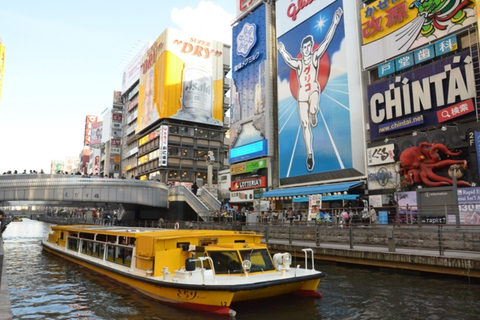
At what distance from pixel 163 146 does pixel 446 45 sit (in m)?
63.4

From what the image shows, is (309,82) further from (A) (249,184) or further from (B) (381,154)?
(A) (249,184)

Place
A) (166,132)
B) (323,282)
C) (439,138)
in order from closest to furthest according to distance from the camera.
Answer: (323,282), (439,138), (166,132)

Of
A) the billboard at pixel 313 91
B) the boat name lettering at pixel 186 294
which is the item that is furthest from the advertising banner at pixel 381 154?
the boat name lettering at pixel 186 294

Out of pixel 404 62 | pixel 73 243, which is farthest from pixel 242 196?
pixel 73 243

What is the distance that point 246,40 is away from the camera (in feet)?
212

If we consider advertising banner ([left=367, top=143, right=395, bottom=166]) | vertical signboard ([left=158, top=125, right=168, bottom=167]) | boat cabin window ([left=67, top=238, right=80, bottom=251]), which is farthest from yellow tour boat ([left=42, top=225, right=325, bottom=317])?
vertical signboard ([left=158, top=125, right=168, bottom=167])

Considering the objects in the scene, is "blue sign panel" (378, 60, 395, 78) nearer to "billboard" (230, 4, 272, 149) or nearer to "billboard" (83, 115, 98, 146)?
"billboard" (230, 4, 272, 149)

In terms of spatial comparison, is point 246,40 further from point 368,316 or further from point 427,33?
point 368,316

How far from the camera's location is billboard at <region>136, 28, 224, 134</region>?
292 ft

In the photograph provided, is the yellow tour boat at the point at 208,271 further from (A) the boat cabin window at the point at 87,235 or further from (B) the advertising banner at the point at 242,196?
(B) the advertising banner at the point at 242,196

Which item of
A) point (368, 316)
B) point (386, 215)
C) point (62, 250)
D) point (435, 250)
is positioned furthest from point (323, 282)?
point (62, 250)

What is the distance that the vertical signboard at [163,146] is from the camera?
3356 inches

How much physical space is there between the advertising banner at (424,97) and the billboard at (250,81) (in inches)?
839

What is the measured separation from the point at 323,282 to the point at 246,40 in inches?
2159
